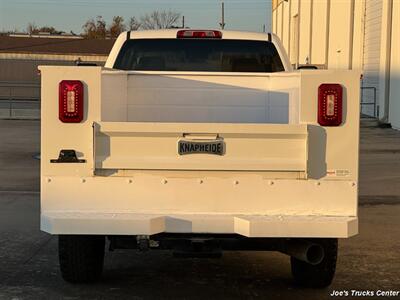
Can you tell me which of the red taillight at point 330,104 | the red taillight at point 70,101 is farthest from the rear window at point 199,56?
the red taillight at point 330,104

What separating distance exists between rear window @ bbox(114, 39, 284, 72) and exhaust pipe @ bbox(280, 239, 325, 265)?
8.45ft

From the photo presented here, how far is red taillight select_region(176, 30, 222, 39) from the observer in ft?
24.1

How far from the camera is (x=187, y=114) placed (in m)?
6.64

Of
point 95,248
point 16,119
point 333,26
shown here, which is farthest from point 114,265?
point 333,26

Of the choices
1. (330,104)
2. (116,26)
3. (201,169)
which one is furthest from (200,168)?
(116,26)

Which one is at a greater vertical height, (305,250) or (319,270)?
(305,250)

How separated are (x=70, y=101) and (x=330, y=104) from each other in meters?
1.91

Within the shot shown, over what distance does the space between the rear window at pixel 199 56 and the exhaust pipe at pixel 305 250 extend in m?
2.58

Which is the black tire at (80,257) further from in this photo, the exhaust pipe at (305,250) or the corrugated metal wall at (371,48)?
the corrugated metal wall at (371,48)

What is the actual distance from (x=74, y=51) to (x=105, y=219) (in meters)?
63.6

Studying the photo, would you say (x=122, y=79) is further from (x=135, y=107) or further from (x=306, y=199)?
(x=306, y=199)

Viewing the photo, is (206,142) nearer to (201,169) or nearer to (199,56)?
(201,169)

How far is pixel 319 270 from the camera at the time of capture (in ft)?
19.4

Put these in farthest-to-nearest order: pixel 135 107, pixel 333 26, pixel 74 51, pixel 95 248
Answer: pixel 74 51 → pixel 333 26 → pixel 135 107 → pixel 95 248
